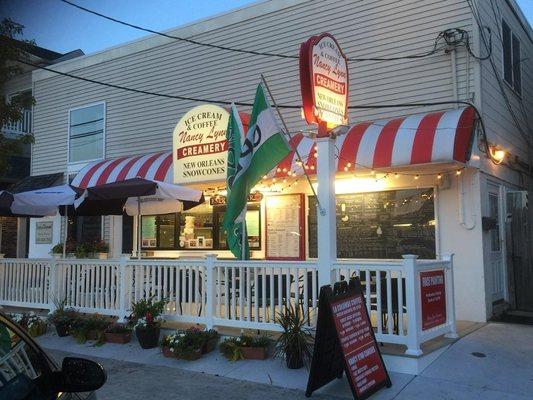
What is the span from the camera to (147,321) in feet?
24.3

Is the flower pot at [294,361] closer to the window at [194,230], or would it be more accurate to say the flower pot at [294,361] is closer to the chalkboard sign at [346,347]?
the chalkboard sign at [346,347]

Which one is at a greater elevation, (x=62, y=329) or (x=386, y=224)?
(x=386, y=224)

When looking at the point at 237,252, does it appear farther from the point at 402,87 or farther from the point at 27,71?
the point at 27,71

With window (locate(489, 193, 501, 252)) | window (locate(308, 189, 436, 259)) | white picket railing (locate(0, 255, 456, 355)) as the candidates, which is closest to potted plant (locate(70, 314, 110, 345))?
white picket railing (locate(0, 255, 456, 355))

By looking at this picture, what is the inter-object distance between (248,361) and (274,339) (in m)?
0.51

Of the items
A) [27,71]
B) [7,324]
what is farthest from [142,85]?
[7,324]

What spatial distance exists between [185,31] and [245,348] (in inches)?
340

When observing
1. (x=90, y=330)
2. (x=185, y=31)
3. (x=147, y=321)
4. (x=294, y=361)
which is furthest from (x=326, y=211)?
(x=185, y=31)

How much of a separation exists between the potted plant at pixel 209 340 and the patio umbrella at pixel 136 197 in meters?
2.40

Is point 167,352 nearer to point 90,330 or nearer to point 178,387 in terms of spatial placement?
point 178,387

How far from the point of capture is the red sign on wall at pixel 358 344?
5051mm

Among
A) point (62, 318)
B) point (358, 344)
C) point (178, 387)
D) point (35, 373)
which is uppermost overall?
point (35, 373)

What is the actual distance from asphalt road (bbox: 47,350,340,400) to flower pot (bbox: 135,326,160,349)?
80 centimetres

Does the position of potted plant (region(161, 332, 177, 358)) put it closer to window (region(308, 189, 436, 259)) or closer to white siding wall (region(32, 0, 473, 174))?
window (region(308, 189, 436, 259))
